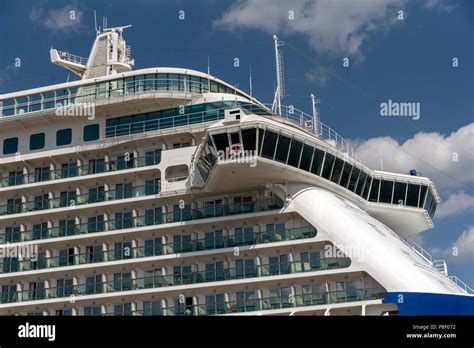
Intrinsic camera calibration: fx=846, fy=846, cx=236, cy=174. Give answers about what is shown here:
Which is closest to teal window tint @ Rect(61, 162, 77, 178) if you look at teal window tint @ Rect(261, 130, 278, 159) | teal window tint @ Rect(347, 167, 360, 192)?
teal window tint @ Rect(261, 130, 278, 159)

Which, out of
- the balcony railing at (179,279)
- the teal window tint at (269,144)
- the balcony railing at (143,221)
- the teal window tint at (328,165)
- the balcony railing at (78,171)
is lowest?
the balcony railing at (179,279)

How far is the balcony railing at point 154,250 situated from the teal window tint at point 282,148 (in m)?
2.85

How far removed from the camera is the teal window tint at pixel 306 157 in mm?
33562

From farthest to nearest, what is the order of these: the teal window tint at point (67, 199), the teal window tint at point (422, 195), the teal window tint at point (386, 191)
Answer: the teal window tint at point (422, 195), the teal window tint at point (386, 191), the teal window tint at point (67, 199)

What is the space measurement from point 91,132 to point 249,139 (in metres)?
8.91

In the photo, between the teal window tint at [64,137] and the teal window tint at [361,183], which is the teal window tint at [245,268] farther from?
the teal window tint at [64,137]

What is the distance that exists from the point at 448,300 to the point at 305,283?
5.30 m

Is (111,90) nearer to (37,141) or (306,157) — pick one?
(37,141)

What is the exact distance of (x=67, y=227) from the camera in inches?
1437

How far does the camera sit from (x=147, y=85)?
3734 cm

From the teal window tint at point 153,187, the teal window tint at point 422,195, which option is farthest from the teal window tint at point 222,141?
the teal window tint at point 422,195

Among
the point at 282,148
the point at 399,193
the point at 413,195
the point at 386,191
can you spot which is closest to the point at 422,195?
the point at 413,195

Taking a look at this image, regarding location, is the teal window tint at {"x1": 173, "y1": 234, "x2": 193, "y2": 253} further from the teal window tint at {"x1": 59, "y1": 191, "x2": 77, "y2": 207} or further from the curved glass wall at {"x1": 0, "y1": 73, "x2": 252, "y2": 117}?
the curved glass wall at {"x1": 0, "y1": 73, "x2": 252, "y2": 117}
